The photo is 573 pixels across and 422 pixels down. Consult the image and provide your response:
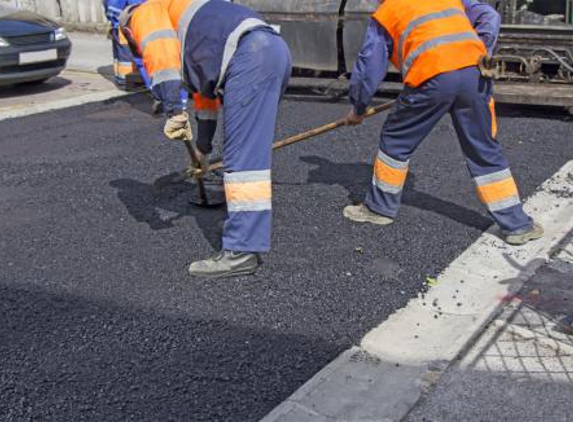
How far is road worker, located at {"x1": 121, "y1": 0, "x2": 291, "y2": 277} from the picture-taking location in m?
3.73

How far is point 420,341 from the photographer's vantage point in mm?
3373

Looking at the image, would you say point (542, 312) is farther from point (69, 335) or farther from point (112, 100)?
point (112, 100)

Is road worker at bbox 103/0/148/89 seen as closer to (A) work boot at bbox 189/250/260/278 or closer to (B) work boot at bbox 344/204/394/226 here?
(B) work boot at bbox 344/204/394/226

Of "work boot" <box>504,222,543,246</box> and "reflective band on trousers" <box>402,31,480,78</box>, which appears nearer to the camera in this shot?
"reflective band on trousers" <box>402,31,480,78</box>

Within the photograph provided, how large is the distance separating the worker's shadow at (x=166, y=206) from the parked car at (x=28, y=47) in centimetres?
403

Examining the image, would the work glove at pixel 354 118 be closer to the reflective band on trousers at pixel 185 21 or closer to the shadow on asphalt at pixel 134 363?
the reflective band on trousers at pixel 185 21

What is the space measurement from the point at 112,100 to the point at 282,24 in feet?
7.05

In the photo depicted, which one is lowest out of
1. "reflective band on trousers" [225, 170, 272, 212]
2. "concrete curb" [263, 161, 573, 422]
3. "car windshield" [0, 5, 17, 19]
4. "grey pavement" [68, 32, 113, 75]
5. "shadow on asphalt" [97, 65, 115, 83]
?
"grey pavement" [68, 32, 113, 75]

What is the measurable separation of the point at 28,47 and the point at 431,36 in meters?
6.27

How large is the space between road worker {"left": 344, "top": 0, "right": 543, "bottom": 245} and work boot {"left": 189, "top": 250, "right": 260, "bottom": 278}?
1090 millimetres

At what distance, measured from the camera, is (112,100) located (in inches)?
351

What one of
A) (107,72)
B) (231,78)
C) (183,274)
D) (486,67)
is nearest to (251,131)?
(231,78)

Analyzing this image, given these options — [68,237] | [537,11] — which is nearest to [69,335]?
[68,237]

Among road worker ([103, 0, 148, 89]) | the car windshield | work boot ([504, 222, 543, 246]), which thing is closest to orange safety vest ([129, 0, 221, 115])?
work boot ([504, 222, 543, 246])
